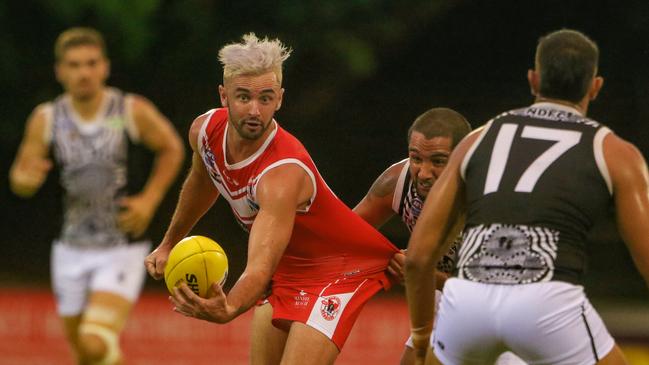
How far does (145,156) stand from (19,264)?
5.77ft

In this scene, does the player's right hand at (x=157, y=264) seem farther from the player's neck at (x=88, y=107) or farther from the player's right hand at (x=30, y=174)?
the player's neck at (x=88, y=107)

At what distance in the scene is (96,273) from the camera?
27.5ft

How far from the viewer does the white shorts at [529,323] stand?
403cm

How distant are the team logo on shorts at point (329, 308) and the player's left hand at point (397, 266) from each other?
14.3 inches

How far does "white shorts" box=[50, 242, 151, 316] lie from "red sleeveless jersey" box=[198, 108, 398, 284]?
2.86 metres

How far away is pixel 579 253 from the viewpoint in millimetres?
4148

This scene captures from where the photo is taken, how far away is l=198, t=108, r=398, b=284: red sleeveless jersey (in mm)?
5227

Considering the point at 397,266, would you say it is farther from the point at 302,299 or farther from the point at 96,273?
the point at 96,273

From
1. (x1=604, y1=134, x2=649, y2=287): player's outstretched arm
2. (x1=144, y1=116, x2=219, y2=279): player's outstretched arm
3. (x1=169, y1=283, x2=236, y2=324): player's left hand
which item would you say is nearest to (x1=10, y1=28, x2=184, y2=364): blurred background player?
(x1=144, y1=116, x2=219, y2=279): player's outstretched arm

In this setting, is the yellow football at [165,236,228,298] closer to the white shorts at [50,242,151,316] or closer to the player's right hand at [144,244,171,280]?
the player's right hand at [144,244,171,280]

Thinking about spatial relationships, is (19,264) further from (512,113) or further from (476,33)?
(512,113)

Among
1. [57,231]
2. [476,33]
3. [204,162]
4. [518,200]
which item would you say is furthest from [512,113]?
[476,33]

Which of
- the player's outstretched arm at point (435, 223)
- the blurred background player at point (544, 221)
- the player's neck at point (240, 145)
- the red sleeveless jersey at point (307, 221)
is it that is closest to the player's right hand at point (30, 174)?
the red sleeveless jersey at point (307, 221)

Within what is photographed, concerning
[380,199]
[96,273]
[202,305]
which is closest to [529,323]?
[202,305]
